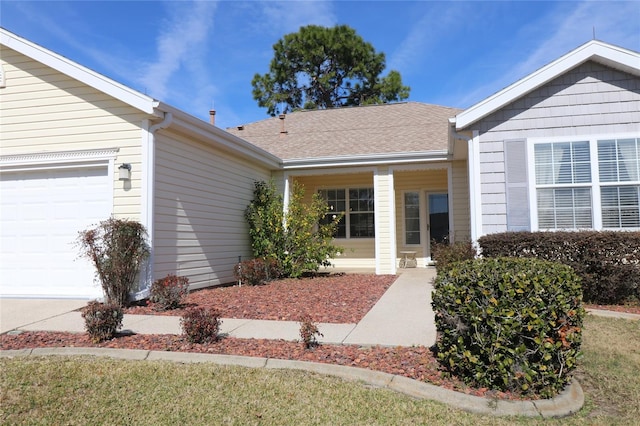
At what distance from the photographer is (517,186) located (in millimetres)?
8305

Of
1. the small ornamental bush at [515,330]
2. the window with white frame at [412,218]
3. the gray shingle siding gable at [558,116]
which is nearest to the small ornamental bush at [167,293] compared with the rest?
the small ornamental bush at [515,330]

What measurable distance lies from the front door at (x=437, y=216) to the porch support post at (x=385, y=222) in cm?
222

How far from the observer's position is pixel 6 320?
6250mm

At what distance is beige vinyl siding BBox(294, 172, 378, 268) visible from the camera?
13.9m

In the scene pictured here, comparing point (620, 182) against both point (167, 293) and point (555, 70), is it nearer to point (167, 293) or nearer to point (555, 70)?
point (555, 70)

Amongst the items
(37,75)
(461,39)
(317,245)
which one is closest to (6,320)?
(37,75)

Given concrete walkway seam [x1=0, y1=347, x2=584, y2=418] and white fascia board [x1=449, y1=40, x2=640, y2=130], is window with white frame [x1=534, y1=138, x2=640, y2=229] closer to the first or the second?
white fascia board [x1=449, y1=40, x2=640, y2=130]

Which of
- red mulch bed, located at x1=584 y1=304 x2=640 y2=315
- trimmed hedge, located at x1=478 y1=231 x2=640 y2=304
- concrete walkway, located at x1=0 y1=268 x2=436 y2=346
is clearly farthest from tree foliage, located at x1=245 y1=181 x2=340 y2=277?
red mulch bed, located at x1=584 y1=304 x2=640 y2=315

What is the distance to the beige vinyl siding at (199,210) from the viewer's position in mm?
8086

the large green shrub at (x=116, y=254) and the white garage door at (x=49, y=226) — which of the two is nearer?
the large green shrub at (x=116, y=254)

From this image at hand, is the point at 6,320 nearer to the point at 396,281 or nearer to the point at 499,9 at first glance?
the point at 396,281

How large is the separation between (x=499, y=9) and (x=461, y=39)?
9.22 feet

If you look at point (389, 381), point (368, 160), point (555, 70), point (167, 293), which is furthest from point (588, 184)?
point (167, 293)

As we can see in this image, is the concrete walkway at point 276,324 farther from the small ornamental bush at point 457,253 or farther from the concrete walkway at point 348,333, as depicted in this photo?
the small ornamental bush at point 457,253
